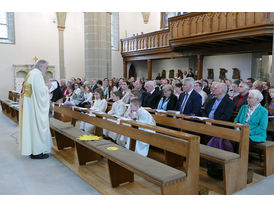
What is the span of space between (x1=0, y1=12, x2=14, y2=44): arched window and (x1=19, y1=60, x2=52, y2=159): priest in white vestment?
1276 cm

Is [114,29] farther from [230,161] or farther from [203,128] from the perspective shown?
[230,161]

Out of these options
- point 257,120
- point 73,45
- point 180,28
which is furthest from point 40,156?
point 73,45

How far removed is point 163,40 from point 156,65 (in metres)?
4.69

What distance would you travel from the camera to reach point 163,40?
14.1 meters

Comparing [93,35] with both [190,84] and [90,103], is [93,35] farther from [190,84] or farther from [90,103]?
[190,84]

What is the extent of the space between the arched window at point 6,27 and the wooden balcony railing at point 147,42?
7.21 m

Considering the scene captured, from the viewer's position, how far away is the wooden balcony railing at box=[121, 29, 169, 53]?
46.4 ft

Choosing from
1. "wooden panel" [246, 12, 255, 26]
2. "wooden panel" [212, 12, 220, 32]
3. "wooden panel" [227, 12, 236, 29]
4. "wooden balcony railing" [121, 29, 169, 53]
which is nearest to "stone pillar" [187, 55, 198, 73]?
"wooden balcony railing" [121, 29, 169, 53]

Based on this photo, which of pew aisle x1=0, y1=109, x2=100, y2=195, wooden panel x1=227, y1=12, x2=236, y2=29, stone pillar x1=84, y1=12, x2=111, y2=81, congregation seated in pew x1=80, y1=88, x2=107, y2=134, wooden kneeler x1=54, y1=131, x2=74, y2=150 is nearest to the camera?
pew aisle x1=0, y1=109, x2=100, y2=195

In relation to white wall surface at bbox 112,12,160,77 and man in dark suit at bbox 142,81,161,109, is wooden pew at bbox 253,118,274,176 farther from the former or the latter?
white wall surface at bbox 112,12,160,77

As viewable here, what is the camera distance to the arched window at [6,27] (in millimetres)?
15062

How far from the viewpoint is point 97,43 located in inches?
429

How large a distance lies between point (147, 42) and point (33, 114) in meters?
12.0

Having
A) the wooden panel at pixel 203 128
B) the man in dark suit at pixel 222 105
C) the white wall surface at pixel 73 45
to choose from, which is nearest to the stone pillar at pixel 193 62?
the white wall surface at pixel 73 45
